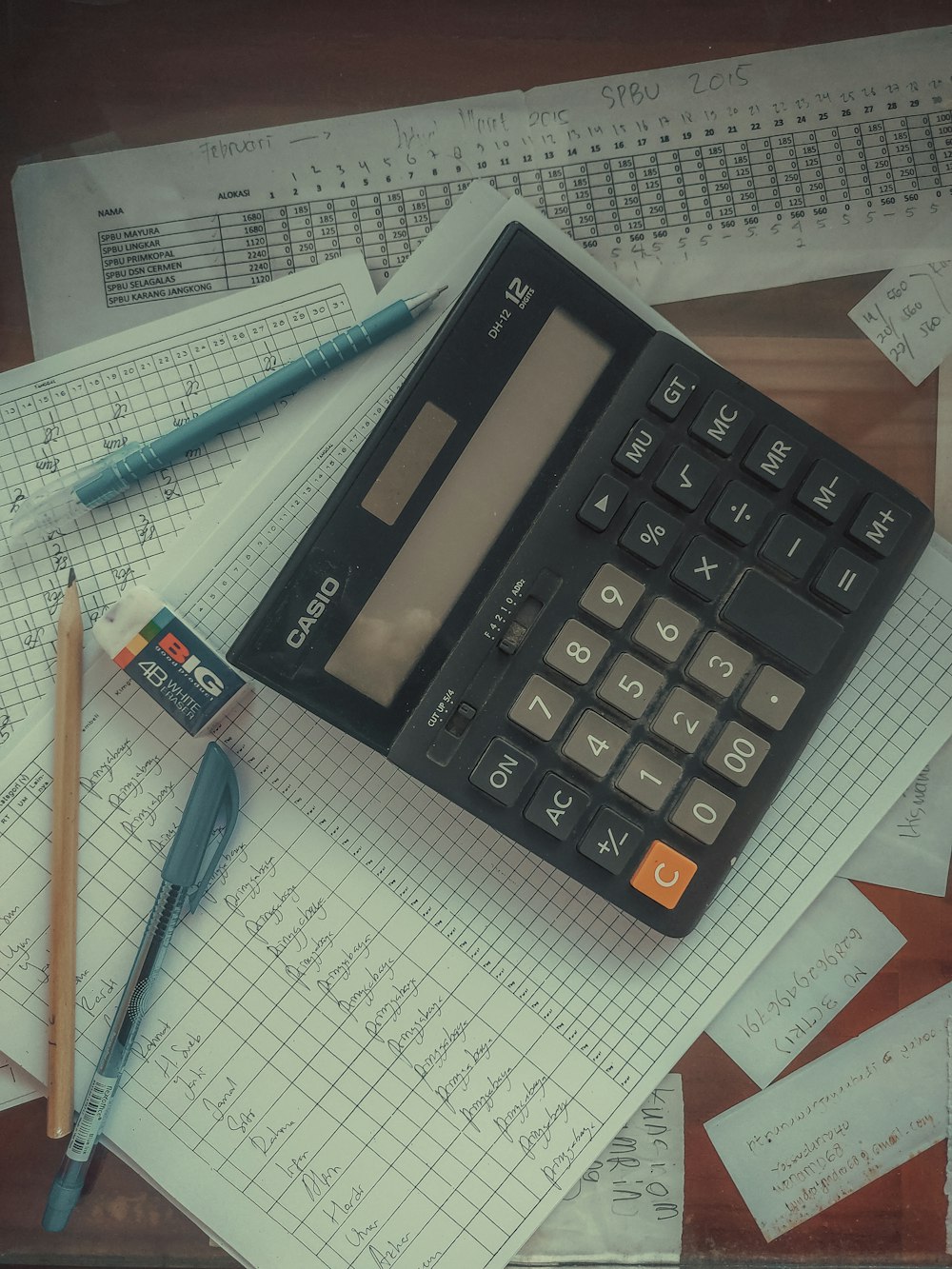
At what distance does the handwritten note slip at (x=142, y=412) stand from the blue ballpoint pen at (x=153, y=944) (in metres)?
0.13

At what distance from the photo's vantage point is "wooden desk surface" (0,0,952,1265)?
60 cm

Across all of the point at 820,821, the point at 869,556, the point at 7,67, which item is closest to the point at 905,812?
the point at 820,821

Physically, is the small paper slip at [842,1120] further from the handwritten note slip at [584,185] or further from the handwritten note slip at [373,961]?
the handwritten note slip at [584,185]

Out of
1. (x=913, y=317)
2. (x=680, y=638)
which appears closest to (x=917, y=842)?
(x=680, y=638)

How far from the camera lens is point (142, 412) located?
Result: 616mm

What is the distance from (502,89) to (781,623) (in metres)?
0.37

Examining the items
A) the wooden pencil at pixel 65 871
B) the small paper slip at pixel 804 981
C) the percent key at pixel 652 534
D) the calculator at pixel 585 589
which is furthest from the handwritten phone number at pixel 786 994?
the wooden pencil at pixel 65 871

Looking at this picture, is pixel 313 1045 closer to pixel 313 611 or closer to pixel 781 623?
pixel 313 611

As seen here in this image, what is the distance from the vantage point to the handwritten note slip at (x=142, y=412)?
0.61 m

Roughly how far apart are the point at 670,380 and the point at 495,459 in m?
0.10

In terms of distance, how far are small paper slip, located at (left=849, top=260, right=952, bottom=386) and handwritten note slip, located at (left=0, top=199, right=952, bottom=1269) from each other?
0.13 meters

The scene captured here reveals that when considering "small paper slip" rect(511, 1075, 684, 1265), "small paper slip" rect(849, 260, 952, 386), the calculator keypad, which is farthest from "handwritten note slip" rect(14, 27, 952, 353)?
"small paper slip" rect(511, 1075, 684, 1265)

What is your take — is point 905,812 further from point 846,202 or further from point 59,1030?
point 59,1030

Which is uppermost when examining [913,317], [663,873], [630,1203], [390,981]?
[913,317]
